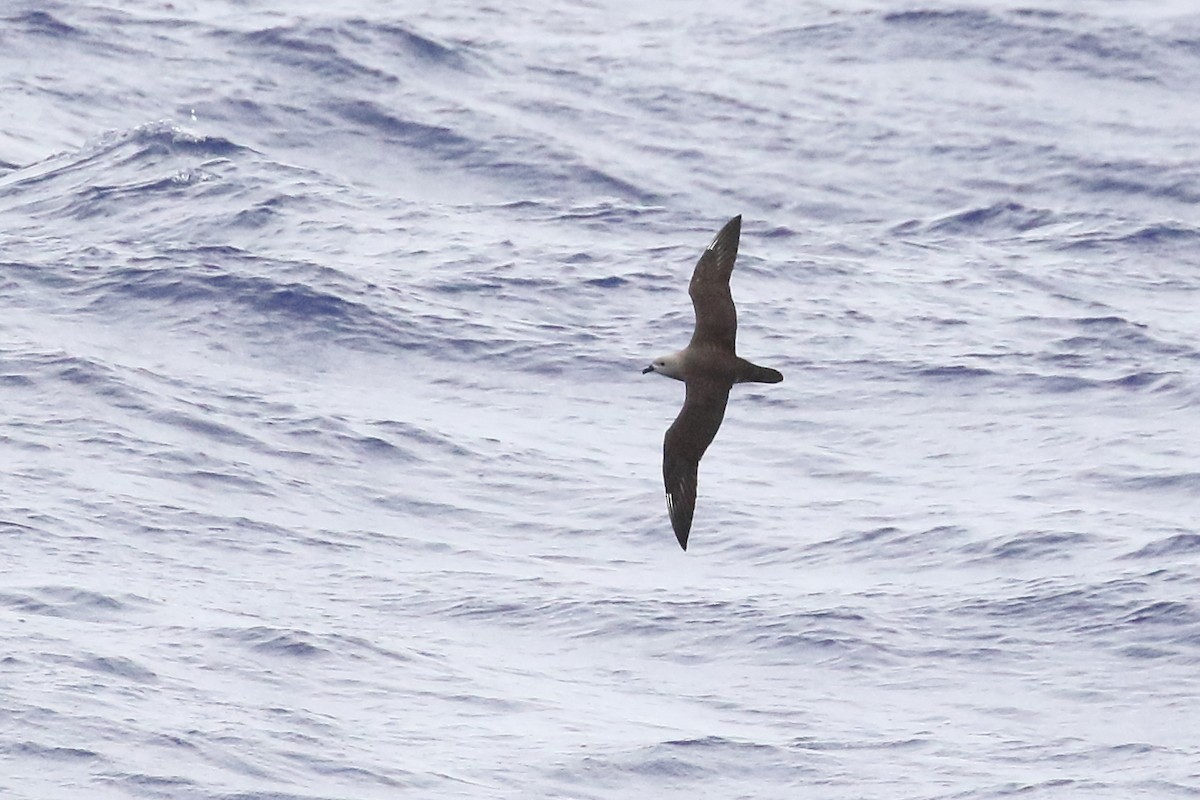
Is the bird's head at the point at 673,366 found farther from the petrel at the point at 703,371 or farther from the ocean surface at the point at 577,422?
the ocean surface at the point at 577,422

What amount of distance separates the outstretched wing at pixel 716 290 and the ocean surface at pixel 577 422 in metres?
6.30

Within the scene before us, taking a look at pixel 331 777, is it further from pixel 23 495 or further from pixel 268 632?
pixel 23 495

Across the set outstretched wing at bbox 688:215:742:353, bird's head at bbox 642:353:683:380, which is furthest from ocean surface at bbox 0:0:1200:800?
outstretched wing at bbox 688:215:742:353

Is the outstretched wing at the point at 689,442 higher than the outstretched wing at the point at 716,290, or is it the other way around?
the outstretched wing at the point at 716,290

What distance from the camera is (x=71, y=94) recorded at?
3497cm

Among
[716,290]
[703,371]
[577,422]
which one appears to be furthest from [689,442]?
[577,422]

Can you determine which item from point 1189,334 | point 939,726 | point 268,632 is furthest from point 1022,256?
point 268,632

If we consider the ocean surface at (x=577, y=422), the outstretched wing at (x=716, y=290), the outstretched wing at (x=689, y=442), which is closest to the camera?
the outstretched wing at (x=716, y=290)

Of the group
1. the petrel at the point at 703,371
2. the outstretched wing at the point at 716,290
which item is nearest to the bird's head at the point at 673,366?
the petrel at the point at 703,371

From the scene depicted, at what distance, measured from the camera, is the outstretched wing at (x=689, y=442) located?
14.6 metres

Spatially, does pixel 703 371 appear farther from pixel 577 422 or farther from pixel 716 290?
pixel 577 422

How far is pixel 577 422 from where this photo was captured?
26.0 m

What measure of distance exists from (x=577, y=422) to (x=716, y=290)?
11492 millimetres

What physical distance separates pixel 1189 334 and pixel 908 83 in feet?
34.1
